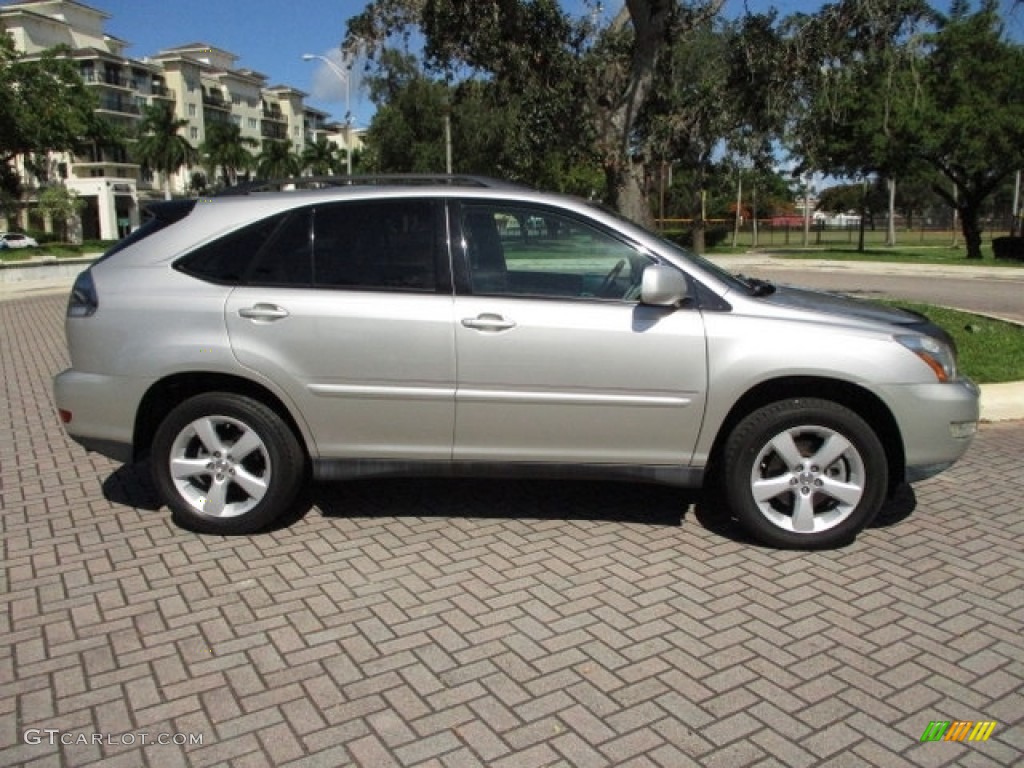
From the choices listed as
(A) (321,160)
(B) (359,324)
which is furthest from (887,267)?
(A) (321,160)

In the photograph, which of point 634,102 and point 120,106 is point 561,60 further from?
point 120,106

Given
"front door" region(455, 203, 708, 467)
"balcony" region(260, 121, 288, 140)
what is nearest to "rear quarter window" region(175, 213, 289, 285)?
"front door" region(455, 203, 708, 467)

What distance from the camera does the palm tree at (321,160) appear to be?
4092 inches

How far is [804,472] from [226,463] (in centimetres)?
293

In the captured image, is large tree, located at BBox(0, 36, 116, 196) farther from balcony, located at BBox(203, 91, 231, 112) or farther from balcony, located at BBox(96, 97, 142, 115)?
balcony, located at BBox(203, 91, 231, 112)

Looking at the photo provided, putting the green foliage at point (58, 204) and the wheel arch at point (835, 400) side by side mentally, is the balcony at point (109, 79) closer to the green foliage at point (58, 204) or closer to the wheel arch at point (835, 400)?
the green foliage at point (58, 204)

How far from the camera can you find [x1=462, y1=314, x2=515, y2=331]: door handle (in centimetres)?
414

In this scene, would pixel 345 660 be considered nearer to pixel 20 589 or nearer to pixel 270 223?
pixel 20 589

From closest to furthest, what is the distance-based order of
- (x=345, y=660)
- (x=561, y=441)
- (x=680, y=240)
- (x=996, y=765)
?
(x=996, y=765)
(x=345, y=660)
(x=561, y=441)
(x=680, y=240)

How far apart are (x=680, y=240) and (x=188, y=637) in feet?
149

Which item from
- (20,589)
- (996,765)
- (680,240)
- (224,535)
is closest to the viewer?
(996,765)

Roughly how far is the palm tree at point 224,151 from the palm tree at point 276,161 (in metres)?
2.57

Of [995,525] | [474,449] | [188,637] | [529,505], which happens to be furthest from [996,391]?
[188,637]

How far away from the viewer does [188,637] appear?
11.3 ft
